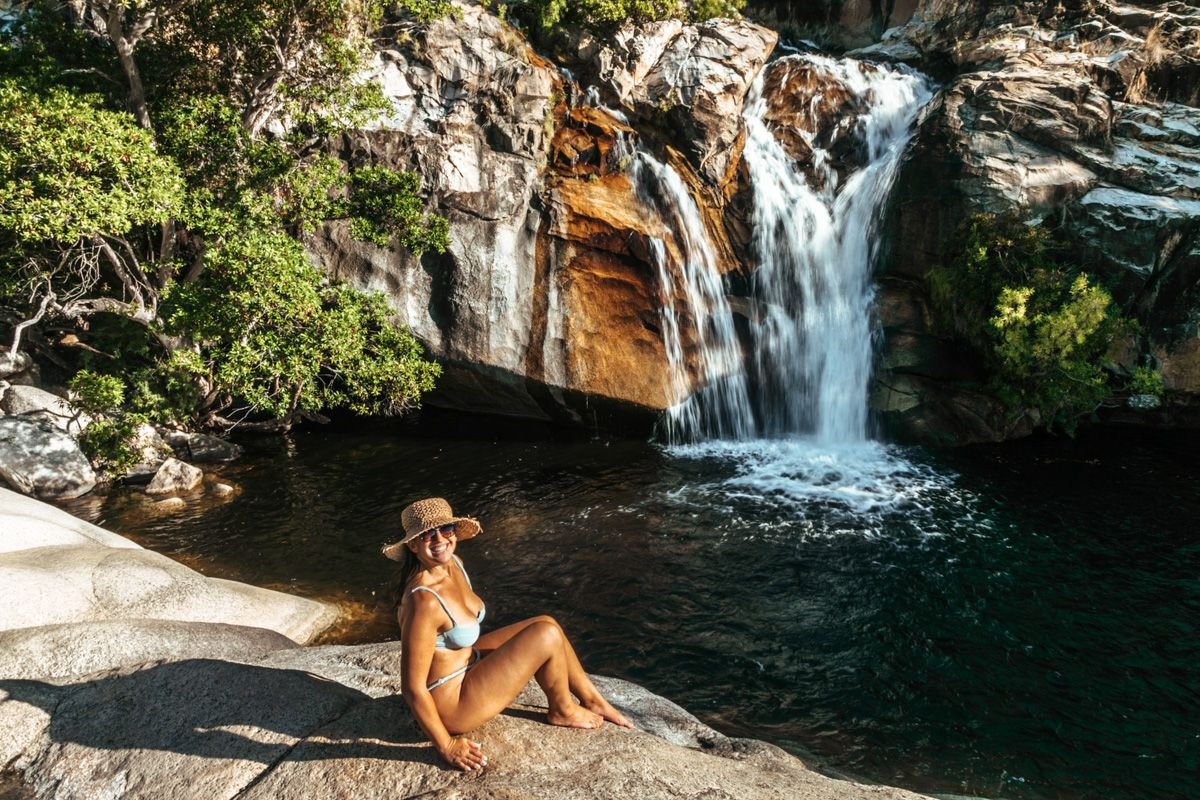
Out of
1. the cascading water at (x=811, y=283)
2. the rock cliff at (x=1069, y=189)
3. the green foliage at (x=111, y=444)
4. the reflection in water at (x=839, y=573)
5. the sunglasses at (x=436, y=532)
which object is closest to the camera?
the sunglasses at (x=436, y=532)

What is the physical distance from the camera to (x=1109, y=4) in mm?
21656

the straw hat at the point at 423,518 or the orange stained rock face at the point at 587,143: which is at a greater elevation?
the orange stained rock face at the point at 587,143

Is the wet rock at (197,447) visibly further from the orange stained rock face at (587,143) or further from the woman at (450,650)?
the woman at (450,650)

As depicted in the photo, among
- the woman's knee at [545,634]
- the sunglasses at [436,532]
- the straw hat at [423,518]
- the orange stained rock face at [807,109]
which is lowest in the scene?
the woman's knee at [545,634]

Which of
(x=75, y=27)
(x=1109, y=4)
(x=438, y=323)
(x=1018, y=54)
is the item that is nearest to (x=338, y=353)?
(x=438, y=323)

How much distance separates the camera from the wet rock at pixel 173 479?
49.2 feet

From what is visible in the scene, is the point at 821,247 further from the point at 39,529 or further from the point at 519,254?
the point at 39,529

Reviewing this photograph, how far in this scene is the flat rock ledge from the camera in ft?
15.5

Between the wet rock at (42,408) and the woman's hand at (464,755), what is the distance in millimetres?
14912

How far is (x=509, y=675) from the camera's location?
4.96 meters

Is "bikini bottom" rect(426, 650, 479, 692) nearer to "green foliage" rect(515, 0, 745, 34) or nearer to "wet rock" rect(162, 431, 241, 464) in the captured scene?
"wet rock" rect(162, 431, 241, 464)

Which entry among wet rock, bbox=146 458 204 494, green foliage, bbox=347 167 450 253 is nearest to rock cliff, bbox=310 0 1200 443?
green foliage, bbox=347 167 450 253

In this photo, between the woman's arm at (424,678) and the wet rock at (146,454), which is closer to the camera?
the woman's arm at (424,678)

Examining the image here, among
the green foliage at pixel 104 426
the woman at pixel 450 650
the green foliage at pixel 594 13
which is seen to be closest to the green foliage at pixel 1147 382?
the green foliage at pixel 594 13
